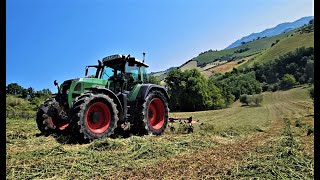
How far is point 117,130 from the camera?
10414 millimetres

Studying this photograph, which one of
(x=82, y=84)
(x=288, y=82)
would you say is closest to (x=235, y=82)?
(x=288, y=82)

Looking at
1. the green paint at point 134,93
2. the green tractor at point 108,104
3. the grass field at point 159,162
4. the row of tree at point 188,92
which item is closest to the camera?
the grass field at point 159,162

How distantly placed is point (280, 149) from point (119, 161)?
3.34 metres

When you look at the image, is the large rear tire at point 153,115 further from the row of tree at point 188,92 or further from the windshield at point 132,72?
the row of tree at point 188,92

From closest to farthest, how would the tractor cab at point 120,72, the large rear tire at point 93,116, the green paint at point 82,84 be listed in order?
the large rear tire at point 93,116 < the green paint at point 82,84 < the tractor cab at point 120,72

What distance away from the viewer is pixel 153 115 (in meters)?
11.2

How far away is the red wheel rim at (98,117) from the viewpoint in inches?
337

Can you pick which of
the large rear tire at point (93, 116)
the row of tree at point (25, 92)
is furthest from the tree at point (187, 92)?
the large rear tire at point (93, 116)

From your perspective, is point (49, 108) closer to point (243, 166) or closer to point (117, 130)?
point (117, 130)

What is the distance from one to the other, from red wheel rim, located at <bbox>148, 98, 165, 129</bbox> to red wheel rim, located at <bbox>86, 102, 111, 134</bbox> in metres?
2.31

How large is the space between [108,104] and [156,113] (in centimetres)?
286

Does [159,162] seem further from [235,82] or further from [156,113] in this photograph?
[235,82]

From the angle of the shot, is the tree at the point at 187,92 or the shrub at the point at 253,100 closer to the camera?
the tree at the point at 187,92

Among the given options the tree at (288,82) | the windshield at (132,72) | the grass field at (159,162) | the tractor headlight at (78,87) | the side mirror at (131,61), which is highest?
the tree at (288,82)
